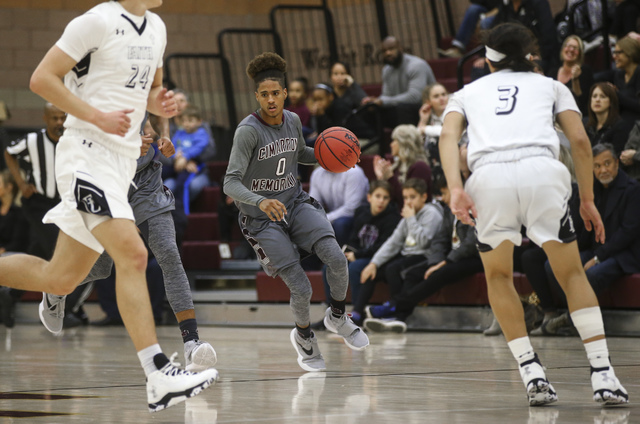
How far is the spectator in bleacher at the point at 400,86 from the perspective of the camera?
10.9 meters

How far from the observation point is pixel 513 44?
429 centimetres

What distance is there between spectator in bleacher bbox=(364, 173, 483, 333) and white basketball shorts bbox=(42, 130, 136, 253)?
496cm

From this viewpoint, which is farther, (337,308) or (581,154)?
(337,308)

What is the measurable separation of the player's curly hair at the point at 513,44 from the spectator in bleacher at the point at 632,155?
4.29 meters

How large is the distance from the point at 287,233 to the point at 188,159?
635 cm

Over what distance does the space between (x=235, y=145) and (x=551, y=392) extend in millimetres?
2406

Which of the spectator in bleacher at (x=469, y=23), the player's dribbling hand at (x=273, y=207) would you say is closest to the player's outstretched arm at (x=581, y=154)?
the player's dribbling hand at (x=273, y=207)

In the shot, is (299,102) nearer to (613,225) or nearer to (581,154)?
(613,225)

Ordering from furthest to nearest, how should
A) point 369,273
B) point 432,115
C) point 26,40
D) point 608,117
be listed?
point 26,40 → point 432,115 → point 369,273 → point 608,117

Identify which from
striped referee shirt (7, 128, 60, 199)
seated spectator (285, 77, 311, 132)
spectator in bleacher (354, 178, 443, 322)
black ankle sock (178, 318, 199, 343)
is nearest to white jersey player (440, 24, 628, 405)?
black ankle sock (178, 318, 199, 343)

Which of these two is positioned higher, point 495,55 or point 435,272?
point 495,55

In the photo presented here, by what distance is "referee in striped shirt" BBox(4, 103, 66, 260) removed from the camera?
937cm

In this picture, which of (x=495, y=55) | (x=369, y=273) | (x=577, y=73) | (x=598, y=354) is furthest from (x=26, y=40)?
(x=598, y=354)

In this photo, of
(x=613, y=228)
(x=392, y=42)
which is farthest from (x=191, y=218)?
(x=613, y=228)
